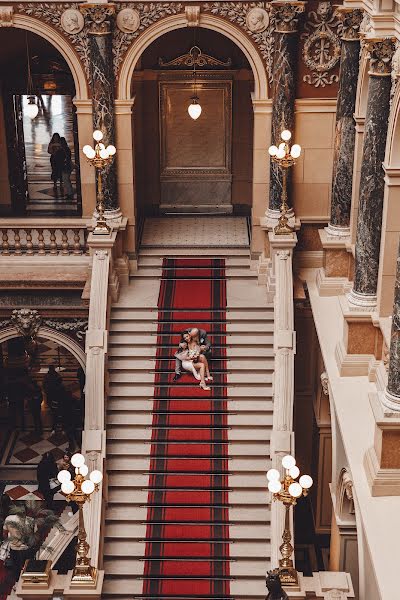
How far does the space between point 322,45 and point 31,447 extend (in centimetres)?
980

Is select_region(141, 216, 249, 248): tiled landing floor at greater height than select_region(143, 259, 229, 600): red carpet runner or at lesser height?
greater

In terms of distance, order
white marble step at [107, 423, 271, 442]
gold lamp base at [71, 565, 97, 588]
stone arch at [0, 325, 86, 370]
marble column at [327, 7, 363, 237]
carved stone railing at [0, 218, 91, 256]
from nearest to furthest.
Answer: gold lamp base at [71, 565, 97, 588], marble column at [327, 7, 363, 237], white marble step at [107, 423, 271, 442], carved stone railing at [0, 218, 91, 256], stone arch at [0, 325, 86, 370]

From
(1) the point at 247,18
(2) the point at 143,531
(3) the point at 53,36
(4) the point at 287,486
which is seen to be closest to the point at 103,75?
(3) the point at 53,36

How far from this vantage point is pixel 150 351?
1606 centimetres

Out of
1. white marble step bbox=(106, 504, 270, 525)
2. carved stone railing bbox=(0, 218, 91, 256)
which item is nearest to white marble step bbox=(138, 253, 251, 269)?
carved stone railing bbox=(0, 218, 91, 256)

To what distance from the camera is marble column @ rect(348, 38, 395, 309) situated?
12.3 meters

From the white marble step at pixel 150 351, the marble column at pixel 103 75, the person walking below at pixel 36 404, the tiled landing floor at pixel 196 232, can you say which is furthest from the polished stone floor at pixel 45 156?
the white marble step at pixel 150 351

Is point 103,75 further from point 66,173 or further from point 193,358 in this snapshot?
point 66,173

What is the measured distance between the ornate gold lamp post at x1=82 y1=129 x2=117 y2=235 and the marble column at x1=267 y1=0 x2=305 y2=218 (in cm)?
277

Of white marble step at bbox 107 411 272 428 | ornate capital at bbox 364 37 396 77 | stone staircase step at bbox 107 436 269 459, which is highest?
ornate capital at bbox 364 37 396 77

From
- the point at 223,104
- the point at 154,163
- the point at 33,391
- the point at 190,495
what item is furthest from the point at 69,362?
the point at 190,495

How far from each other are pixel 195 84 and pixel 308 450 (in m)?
7.22

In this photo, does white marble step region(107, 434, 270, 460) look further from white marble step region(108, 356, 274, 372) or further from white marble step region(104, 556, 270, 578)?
white marble step region(104, 556, 270, 578)

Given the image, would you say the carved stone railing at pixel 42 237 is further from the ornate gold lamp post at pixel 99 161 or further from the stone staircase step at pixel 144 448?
the stone staircase step at pixel 144 448
